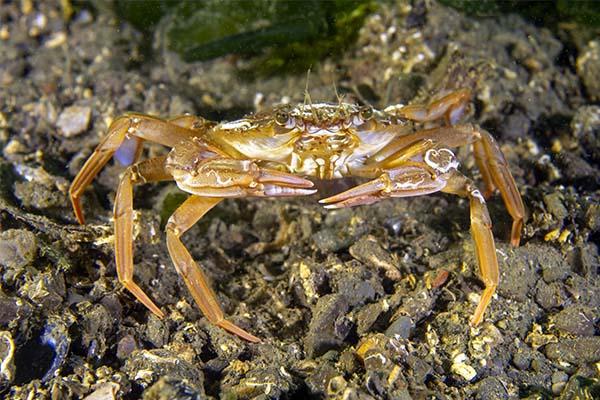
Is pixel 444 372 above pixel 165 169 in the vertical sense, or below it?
below

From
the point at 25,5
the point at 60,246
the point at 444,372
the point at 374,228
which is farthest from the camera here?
the point at 25,5

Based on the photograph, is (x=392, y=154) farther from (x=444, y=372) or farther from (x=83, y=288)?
Result: (x=83, y=288)

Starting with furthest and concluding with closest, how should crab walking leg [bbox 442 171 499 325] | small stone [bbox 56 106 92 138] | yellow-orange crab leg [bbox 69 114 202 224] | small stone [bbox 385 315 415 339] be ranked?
1. small stone [bbox 56 106 92 138]
2. yellow-orange crab leg [bbox 69 114 202 224]
3. crab walking leg [bbox 442 171 499 325]
4. small stone [bbox 385 315 415 339]

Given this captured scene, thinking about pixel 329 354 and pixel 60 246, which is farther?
pixel 60 246

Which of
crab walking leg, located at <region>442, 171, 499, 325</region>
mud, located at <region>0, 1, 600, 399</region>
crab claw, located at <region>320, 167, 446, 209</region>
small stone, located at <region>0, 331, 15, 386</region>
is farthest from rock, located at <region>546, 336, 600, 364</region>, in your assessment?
small stone, located at <region>0, 331, 15, 386</region>

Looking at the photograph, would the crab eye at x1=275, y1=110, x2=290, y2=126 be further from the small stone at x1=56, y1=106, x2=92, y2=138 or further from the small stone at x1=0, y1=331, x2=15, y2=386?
the small stone at x1=56, y1=106, x2=92, y2=138

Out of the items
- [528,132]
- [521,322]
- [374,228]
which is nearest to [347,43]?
[528,132]
